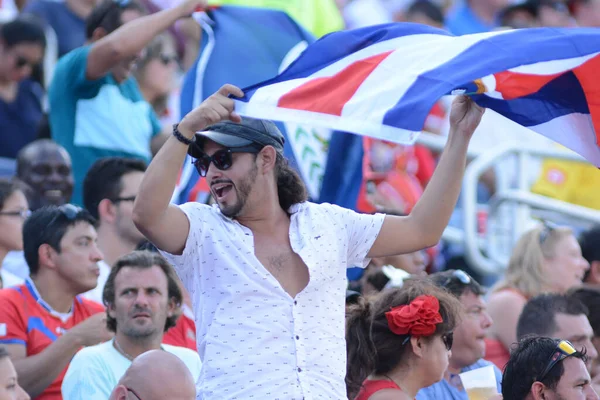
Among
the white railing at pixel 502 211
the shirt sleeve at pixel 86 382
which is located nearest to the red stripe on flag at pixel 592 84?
the shirt sleeve at pixel 86 382

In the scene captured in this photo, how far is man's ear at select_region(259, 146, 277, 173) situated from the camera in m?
4.10

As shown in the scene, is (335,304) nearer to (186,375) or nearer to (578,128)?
(186,375)

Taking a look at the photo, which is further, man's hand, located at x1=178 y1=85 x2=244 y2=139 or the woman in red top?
the woman in red top

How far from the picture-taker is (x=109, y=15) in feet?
23.9

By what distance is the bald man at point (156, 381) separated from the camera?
3893mm

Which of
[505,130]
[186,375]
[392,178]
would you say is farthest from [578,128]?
[505,130]

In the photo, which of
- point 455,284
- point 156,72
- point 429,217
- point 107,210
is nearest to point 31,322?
point 107,210

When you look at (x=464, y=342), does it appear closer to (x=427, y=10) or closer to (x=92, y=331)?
(x=92, y=331)

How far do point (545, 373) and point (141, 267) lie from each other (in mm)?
1998

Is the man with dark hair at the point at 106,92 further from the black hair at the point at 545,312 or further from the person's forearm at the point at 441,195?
the person's forearm at the point at 441,195

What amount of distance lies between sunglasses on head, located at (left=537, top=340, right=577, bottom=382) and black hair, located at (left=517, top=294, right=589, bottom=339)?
1.21 metres

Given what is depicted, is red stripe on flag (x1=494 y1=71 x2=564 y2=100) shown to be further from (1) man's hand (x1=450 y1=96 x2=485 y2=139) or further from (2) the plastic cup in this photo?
(2) the plastic cup

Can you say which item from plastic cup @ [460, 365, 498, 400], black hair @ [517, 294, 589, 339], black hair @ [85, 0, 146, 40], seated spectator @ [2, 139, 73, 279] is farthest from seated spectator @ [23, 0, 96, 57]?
plastic cup @ [460, 365, 498, 400]

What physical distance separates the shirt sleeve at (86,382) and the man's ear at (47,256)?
78 cm
